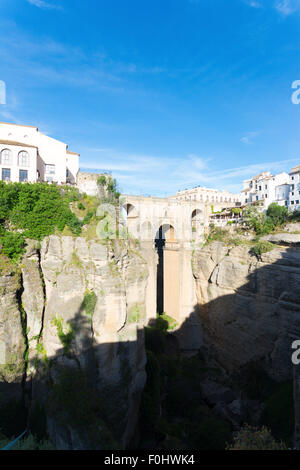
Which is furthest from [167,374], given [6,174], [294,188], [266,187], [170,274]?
[266,187]

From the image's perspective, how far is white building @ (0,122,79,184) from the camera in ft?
61.9

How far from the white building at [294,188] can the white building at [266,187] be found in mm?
2048

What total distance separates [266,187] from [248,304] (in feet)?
73.7

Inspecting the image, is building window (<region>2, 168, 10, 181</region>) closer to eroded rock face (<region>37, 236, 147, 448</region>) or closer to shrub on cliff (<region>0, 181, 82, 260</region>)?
shrub on cliff (<region>0, 181, 82, 260</region>)

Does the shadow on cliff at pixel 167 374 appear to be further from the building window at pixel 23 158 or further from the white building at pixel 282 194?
the white building at pixel 282 194

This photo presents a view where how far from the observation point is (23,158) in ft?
63.5

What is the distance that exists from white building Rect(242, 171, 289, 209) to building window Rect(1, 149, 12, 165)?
3174 centimetres

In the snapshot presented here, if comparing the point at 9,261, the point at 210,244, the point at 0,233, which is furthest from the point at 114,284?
the point at 210,244

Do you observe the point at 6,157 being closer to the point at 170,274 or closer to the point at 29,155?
the point at 29,155

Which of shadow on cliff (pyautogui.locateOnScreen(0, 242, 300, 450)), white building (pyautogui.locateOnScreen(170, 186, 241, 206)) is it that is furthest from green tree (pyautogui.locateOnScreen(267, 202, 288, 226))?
white building (pyautogui.locateOnScreen(170, 186, 241, 206))

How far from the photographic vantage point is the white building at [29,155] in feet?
61.9

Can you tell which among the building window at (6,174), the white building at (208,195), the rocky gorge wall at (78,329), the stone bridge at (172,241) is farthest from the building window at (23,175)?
the white building at (208,195)

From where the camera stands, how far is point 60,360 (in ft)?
38.6

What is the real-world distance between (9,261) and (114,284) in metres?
5.55
